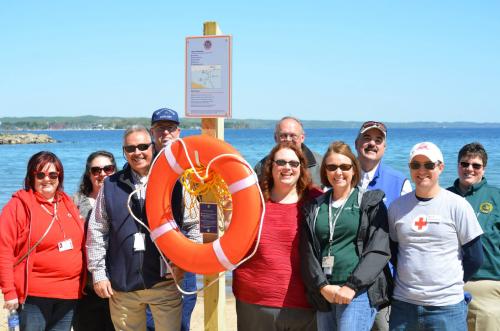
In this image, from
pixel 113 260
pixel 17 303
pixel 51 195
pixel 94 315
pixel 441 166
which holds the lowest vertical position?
pixel 94 315

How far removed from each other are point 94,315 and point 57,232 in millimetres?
601

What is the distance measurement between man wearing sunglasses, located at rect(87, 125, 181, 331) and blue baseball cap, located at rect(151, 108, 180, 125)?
531mm

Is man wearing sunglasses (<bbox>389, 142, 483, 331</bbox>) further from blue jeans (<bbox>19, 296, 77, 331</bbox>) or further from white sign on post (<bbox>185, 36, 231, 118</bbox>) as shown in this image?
blue jeans (<bbox>19, 296, 77, 331</bbox>)

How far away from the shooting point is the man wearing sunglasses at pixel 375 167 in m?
2.98

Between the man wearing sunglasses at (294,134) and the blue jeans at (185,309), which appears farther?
the man wearing sunglasses at (294,134)

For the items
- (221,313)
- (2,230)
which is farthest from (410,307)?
(2,230)

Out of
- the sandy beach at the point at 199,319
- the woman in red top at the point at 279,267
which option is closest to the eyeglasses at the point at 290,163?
the woman in red top at the point at 279,267

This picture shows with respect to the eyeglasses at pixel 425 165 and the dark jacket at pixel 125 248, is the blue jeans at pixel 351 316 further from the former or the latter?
the dark jacket at pixel 125 248

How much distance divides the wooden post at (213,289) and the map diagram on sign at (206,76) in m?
0.17

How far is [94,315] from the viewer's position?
3.10m

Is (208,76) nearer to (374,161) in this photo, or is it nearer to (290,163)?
(290,163)

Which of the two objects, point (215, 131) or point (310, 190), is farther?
point (215, 131)

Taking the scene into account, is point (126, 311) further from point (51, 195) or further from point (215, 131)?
point (215, 131)

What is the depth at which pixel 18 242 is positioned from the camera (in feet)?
8.79
